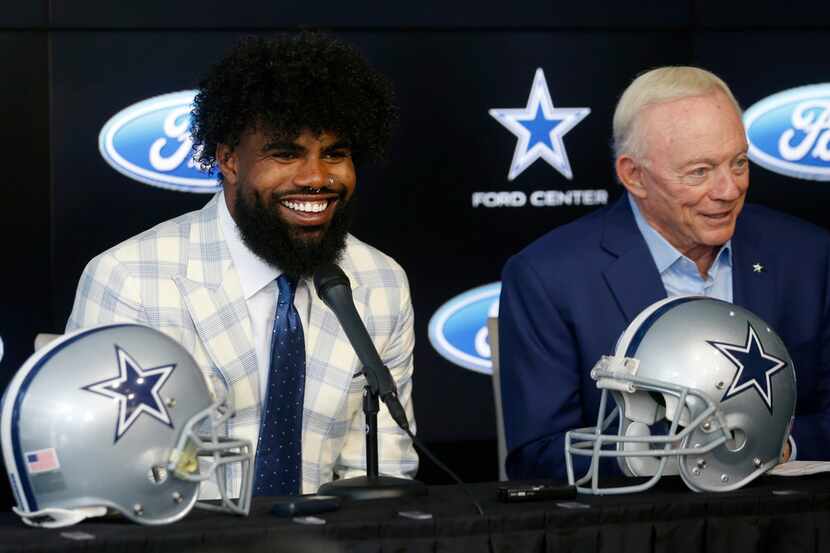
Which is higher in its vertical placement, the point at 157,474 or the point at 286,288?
the point at 286,288

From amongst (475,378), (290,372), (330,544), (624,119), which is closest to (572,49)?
(475,378)

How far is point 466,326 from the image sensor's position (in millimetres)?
4527

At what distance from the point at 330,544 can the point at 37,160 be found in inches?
95.0

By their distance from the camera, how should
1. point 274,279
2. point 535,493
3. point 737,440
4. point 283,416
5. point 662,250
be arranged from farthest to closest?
1. point 662,250
2. point 274,279
3. point 283,416
4. point 737,440
5. point 535,493

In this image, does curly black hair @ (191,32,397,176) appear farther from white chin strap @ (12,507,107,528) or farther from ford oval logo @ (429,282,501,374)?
ford oval logo @ (429,282,501,374)

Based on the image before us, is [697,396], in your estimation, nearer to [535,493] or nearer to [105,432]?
[535,493]

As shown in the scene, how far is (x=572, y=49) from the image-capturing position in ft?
14.9

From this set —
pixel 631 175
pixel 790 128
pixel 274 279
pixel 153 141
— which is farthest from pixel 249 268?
pixel 790 128

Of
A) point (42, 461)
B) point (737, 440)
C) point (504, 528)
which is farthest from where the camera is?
point (737, 440)

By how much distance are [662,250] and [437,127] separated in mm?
1493

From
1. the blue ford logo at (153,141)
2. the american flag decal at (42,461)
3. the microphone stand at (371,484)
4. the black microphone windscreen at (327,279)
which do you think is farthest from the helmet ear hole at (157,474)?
the blue ford logo at (153,141)

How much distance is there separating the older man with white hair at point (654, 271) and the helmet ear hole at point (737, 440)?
46cm

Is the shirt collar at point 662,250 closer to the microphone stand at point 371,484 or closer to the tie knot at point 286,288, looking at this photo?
the tie knot at point 286,288

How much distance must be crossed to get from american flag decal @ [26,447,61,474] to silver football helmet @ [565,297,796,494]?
0.86m
